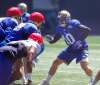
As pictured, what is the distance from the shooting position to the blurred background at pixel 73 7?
35.1 m

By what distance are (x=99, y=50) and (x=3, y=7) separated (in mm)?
18203

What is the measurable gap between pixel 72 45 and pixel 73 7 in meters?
27.3

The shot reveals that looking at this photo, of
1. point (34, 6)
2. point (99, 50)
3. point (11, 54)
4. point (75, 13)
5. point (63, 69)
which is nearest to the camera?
point (11, 54)

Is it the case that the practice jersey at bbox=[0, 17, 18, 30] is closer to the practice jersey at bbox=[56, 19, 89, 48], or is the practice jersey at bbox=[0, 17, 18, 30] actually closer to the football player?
the football player

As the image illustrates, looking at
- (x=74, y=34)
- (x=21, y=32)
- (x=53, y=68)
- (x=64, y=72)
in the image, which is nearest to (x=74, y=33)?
(x=74, y=34)

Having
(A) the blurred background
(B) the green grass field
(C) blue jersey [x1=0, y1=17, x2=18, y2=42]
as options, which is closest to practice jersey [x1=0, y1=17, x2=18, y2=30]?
(C) blue jersey [x1=0, y1=17, x2=18, y2=42]

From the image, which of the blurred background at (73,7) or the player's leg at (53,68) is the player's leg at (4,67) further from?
the blurred background at (73,7)

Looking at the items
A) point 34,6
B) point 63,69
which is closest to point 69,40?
point 63,69

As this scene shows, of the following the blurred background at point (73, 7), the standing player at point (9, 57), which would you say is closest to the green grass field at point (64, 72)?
the standing player at point (9, 57)

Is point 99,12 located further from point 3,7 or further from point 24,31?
point 24,31

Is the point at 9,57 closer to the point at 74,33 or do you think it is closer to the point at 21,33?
the point at 21,33

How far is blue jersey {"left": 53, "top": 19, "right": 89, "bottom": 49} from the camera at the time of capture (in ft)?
37.2

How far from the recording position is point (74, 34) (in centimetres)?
1143

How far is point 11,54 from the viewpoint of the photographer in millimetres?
7012
